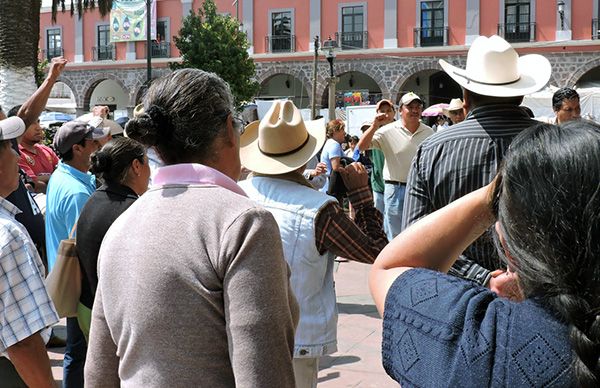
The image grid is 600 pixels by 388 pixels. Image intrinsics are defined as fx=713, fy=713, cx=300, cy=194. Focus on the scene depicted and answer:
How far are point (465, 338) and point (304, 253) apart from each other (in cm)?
185

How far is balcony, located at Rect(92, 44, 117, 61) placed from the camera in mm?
38750

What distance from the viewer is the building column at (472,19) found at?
31.1 metres

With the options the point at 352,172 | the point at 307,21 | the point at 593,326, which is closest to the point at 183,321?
the point at 593,326

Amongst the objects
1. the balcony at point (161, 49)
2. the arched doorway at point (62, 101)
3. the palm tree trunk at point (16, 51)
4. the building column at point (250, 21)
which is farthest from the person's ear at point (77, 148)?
the arched doorway at point (62, 101)

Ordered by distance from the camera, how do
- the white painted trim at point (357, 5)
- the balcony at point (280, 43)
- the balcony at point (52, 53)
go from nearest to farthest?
the white painted trim at point (357, 5)
the balcony at point (280, 43)
the balcony at point (52, 53)

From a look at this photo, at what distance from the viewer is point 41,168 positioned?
6.21 m

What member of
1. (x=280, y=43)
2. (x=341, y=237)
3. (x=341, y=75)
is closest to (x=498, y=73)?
(x=341, y=237)

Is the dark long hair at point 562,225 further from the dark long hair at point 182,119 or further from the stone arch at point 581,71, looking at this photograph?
the stone arch at point 581,71

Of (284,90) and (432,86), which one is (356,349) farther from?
(284,90)

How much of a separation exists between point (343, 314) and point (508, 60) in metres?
4.00

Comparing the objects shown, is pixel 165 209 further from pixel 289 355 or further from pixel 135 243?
pixel 289 355

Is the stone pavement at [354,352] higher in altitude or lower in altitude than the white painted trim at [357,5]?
lower

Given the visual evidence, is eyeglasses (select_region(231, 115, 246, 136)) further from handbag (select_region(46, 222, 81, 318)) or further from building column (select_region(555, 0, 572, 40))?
building column (select_region(555, 0, 572, 40))

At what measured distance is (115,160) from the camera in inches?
151
